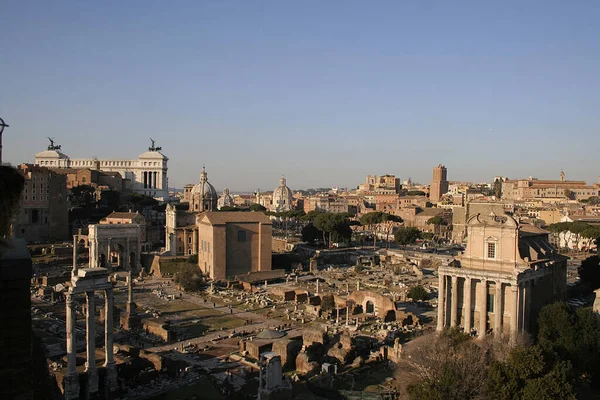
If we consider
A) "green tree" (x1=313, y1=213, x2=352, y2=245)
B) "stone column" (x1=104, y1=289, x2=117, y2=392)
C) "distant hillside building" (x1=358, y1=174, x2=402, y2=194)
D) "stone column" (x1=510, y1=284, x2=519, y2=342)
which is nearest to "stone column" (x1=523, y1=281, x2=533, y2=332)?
"stone column" (x1=510, y1=284, x2=519, y2=342)

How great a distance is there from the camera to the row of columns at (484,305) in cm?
2339

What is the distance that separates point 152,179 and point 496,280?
271 feet

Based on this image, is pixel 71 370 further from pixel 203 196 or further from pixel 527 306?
pixel 203 196

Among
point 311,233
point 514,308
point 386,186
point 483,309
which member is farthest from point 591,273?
point 386,186

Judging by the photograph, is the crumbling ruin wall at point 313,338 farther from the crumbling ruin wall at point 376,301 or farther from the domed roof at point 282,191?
the domed roof at point 282,191

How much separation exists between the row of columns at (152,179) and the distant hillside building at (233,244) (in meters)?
52.1

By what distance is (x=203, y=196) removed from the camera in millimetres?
64812

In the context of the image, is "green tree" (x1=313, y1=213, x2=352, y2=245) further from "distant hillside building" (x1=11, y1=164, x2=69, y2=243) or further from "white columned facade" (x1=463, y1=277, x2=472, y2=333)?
"white columned facade" (x1=463, y1=277, x2=472, y2=333)

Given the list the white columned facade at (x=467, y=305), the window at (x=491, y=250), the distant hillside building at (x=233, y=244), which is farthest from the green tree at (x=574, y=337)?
the distant hillside building at (x=233, y=244)

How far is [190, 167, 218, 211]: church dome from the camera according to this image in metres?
64.8

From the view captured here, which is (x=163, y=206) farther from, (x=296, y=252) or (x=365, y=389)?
(x=365, y=389)

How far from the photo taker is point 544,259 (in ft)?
84.7

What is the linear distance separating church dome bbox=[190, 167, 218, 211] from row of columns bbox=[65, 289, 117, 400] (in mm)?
44952

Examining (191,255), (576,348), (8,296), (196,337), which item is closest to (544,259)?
(576,348)
